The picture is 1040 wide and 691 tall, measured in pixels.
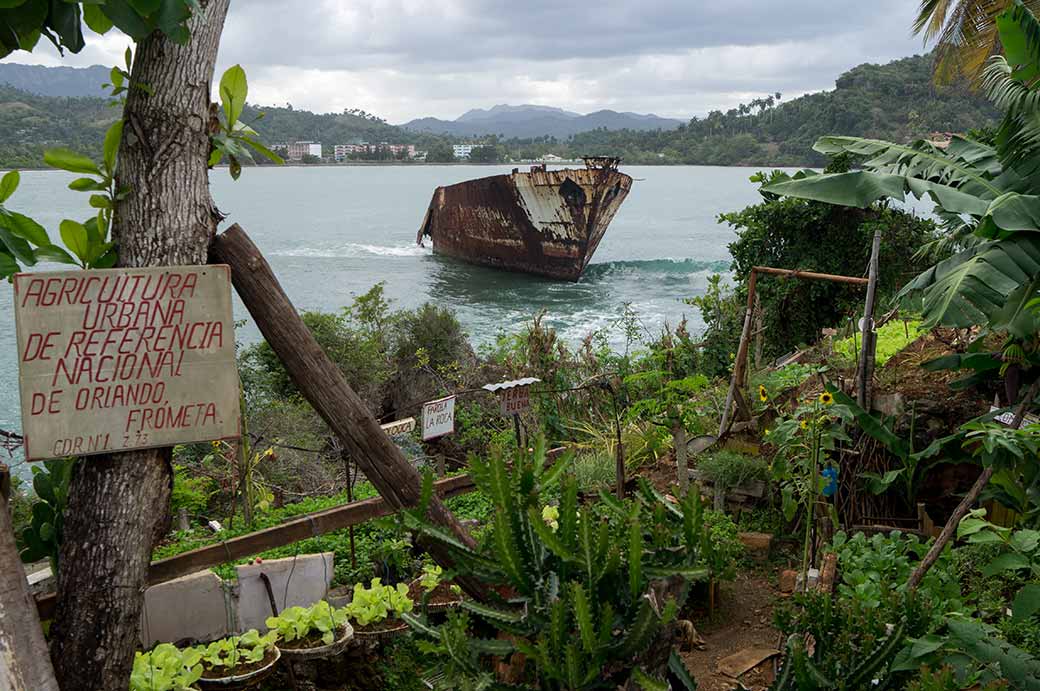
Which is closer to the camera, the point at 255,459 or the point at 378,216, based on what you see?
the point at 255,459

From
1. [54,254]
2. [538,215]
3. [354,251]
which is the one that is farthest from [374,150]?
[54,254]

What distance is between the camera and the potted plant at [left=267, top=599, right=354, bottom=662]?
12.2 ft

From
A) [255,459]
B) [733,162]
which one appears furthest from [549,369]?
[733,162]

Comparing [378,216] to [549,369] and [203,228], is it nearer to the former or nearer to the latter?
[549,369]

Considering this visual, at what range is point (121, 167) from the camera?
301 centimetres

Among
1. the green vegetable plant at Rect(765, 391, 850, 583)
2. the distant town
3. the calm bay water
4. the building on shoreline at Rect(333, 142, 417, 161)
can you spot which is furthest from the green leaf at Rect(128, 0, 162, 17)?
the building on shoreline at Rect(333, 142, 417, 161)

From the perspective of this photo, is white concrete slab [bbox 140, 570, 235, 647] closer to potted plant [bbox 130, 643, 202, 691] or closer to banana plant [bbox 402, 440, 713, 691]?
potted plant [bbox 130, 643, 202, 691]

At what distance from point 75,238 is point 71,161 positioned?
0.91 ft

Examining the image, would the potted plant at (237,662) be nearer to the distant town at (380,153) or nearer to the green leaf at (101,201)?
the green leaf at (101,201)

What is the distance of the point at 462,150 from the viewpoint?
81.8m

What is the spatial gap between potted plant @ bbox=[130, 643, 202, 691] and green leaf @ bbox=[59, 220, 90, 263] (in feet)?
4.71

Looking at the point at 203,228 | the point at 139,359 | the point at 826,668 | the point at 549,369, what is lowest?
the point at 549,369

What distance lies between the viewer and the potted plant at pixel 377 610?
3906 millimetres

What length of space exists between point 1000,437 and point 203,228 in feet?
9.75
